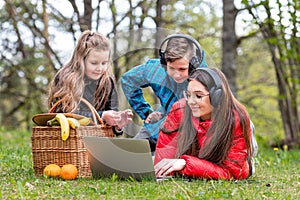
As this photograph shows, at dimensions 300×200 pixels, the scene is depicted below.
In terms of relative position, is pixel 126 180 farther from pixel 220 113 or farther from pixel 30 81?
pixel 30 81

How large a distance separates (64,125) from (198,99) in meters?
0.91

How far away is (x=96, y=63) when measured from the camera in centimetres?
359

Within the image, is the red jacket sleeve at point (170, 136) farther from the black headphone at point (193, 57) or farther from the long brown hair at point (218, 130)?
the black headphone at point (193, 57)

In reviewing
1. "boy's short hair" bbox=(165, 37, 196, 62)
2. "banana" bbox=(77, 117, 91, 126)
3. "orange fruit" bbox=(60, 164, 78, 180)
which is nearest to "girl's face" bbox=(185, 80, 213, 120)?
"boy's short hair" bbox=(165, 37, 196, 62)

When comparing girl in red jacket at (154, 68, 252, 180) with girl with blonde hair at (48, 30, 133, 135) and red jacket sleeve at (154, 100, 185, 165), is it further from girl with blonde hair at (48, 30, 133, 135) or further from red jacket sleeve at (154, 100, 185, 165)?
girl with blonde hair at (48, 30, 133, 135)

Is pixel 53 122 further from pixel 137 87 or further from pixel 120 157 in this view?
pixel 137 87

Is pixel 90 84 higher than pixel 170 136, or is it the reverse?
pixel 90 84

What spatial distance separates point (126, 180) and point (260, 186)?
0.87 m

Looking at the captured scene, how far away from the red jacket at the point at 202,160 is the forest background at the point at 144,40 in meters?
0.22

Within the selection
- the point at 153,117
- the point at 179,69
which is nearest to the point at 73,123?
the point at 153,117

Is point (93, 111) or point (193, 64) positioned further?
point (93, 111)

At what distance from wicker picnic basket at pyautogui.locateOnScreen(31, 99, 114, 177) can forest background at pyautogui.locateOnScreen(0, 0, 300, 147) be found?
345mm

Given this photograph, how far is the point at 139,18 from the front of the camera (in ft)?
26.2

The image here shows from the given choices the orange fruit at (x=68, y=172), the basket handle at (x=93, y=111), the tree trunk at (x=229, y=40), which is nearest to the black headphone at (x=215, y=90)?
the basket handle at (x=93, y=111)
